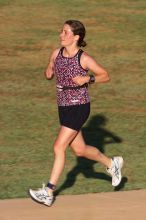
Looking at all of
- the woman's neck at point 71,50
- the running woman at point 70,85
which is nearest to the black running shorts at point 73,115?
the running woman at point 70,85

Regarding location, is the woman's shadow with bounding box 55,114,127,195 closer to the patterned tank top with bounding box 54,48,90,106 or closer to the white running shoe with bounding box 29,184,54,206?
the white running shoe with bounding box 29,184,54,206

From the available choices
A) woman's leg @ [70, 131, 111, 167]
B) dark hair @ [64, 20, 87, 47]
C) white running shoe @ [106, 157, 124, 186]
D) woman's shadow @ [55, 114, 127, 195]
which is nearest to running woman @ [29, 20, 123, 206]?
dark hair @ [64, 20, 87, 47]

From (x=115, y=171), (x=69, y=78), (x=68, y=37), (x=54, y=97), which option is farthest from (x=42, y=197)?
(x=54, y=97)

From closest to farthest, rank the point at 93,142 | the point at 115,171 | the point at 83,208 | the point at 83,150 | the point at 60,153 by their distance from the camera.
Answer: the point at 83,208
the point at 60,153
the point at 83,150
the point at 115,171
the point at 93,142

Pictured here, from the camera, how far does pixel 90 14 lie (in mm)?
21703

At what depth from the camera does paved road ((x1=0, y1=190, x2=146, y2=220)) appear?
836 centimetres

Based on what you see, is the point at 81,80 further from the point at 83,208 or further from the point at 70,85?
the point at 83,208

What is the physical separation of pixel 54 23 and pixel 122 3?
8.32 feet

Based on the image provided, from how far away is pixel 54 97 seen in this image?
50.7 ft

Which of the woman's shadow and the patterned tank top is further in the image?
the woman's shadow

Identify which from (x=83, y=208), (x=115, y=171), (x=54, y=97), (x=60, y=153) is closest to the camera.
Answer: (x=83, y=208)

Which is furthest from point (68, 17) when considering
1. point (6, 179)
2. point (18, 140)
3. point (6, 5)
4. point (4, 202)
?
point (4, 202)

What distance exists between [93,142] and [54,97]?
3268 millimetres

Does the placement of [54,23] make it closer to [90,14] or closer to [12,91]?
[90,14]
